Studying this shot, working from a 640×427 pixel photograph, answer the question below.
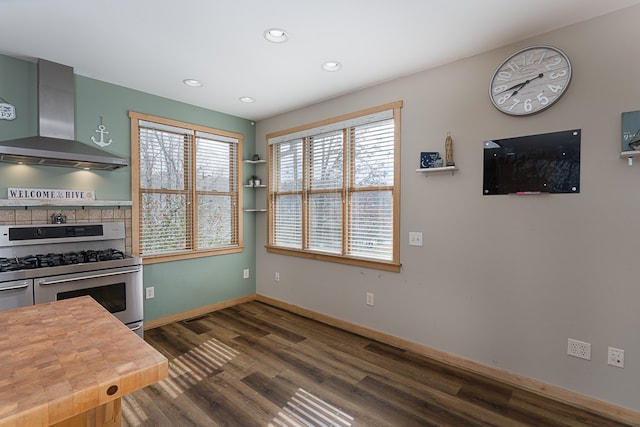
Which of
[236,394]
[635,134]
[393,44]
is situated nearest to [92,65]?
[393,44]

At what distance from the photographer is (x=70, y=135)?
2.91m

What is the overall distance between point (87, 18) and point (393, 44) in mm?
2203

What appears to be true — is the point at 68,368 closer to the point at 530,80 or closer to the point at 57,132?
the point at 57,132

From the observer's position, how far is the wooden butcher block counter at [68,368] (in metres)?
0.79

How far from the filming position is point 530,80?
2357 millimetres

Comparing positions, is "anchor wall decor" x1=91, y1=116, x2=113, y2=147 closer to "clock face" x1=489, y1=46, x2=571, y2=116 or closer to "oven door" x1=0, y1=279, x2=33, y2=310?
"oven door" x1=0, y1=279, x2=33, y2=310

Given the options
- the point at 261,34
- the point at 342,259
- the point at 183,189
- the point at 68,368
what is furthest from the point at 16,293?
the point at 342,259

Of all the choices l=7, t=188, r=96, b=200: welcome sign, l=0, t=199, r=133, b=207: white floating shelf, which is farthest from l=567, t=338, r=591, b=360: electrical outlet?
l=7, t=188, r=96, b=200: welcome sign

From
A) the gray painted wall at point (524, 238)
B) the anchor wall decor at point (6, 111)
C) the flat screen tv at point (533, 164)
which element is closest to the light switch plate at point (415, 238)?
the gray painted wall at point (524, 238)

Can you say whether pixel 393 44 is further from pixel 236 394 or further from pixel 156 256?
pixel 156 256

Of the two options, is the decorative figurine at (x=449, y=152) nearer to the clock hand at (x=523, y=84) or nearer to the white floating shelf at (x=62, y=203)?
the clock hand at (x=523, y=84)

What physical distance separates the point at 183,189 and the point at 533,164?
11.8ft

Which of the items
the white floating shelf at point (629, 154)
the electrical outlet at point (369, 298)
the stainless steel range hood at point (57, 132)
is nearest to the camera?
the white floating shelf at point (629, 154)

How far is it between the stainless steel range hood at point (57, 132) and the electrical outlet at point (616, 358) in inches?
163
